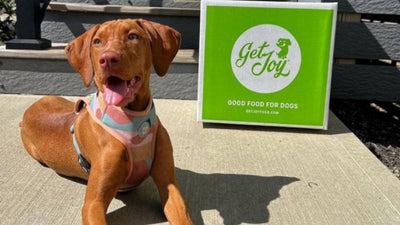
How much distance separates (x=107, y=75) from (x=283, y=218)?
121 centimetres

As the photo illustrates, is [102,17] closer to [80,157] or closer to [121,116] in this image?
[80,157]

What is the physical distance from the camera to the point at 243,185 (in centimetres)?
261

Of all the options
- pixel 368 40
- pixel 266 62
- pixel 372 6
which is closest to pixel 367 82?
pixel 368 40

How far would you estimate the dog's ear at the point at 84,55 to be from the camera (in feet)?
6.50

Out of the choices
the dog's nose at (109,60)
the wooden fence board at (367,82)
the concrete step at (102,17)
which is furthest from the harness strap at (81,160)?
the wooden fence board at (367,82)

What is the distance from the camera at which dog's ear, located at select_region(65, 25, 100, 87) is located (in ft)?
6.50

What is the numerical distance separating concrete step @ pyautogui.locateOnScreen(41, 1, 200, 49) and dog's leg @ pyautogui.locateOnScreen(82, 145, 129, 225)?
3.34 meters

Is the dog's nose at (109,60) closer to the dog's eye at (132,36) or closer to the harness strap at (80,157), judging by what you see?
the dog's eye at (132,36)

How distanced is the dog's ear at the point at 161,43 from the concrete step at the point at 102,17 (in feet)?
10.0

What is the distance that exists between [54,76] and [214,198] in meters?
2.76

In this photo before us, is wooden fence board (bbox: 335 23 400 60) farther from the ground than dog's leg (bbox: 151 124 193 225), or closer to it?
farther from the ground

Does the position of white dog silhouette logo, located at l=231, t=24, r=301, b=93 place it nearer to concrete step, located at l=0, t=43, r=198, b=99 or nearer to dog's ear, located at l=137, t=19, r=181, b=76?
concrete step, located at l=0, t=43, r=198, b=99

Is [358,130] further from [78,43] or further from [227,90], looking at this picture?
[78,43]

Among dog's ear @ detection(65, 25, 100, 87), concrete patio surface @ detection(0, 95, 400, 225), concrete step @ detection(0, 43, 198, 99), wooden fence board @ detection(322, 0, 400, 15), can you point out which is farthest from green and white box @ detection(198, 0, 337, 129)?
dog's ear @ detection(65, 25, 100, 87)
